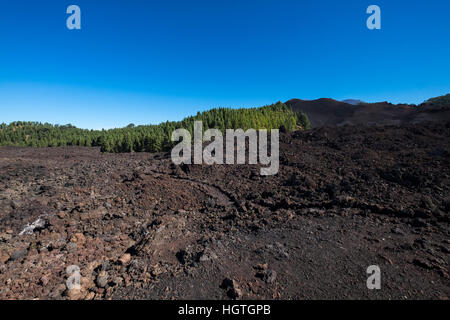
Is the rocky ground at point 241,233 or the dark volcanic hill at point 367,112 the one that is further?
the dark volcanic hill at point 367,112

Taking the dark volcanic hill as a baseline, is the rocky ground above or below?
below

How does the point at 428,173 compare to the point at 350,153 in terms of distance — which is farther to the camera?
the point at 350,153

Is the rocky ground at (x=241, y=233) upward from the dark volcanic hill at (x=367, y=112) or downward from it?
downward
